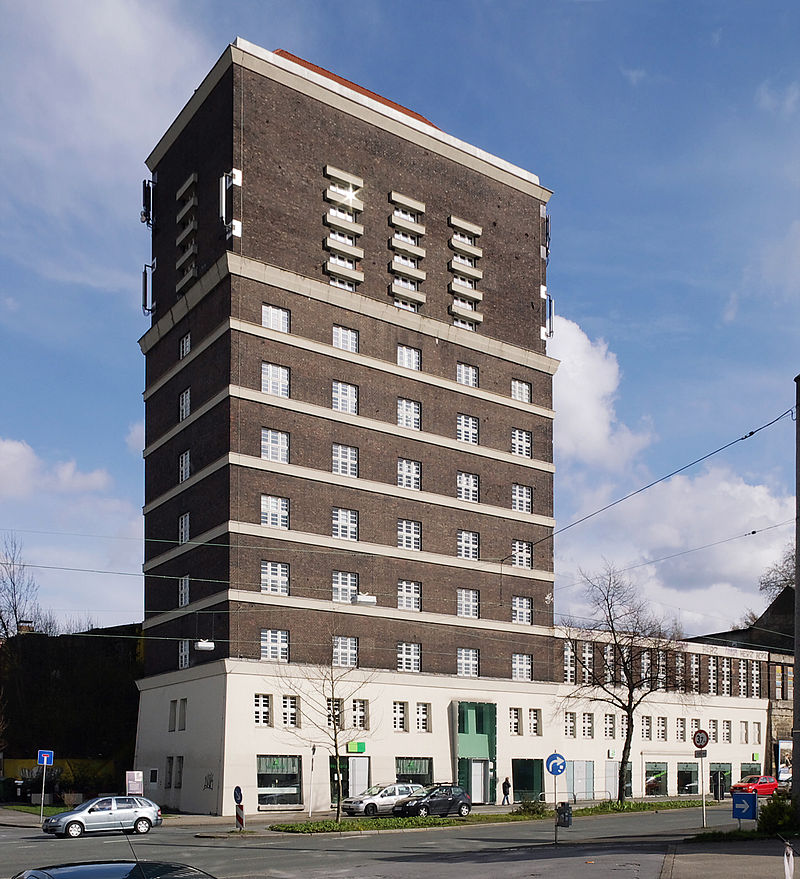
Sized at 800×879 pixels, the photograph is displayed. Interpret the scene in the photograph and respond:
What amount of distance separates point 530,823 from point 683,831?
1198 centimetres

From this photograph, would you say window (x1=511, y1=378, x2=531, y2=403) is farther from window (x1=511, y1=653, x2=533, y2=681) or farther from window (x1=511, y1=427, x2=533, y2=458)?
window (x1=511, y1=653, x2=533, y2=681)

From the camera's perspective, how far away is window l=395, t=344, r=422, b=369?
69456 mm

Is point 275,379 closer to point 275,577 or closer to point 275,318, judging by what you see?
point 275,318

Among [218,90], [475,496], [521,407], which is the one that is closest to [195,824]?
[475,496]

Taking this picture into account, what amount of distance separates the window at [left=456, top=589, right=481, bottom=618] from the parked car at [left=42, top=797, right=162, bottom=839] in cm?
2704

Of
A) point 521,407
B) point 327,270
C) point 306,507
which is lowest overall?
point 306,507

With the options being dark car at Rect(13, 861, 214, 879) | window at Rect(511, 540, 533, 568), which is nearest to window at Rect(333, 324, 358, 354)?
window at Rect(511, 540, 533, 568)

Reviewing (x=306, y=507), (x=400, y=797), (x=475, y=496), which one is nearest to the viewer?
(x=400, y=797)

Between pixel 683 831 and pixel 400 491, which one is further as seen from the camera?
pixel 400 491

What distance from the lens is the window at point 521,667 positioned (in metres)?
71.2

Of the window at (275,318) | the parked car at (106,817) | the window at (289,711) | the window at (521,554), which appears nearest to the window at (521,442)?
the window at (521,554)

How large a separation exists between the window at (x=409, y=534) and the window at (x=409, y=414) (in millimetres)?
6010

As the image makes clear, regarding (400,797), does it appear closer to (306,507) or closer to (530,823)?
(530,823)

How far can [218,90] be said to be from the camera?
6688 cm
